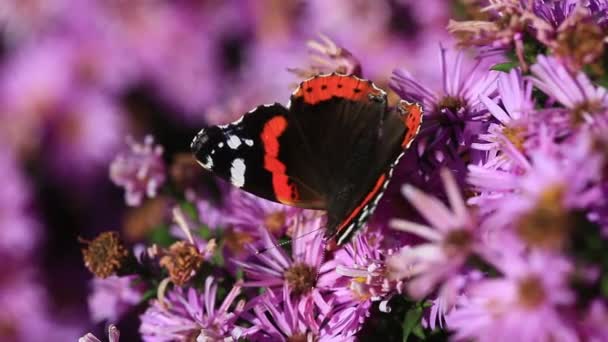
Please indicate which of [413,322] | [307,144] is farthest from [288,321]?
[307,144]

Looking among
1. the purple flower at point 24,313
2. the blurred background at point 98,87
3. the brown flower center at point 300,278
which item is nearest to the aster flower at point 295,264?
the brown flower center at point 300,278

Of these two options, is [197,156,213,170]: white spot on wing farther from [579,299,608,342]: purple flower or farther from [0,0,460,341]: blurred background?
[0,0,460,341]: blurred background

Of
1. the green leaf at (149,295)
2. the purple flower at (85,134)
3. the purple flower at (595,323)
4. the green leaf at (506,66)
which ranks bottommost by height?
the purple flower at (595,323)

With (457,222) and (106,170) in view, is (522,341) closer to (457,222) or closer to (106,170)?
(457,222)

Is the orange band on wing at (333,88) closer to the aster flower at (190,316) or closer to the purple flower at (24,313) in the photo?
the aster flower at (190,316)

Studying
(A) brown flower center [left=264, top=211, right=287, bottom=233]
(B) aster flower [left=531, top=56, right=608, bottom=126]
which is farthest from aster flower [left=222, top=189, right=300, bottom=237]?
(B) aster flower [left=531, top=56, right=608, bottom=126]

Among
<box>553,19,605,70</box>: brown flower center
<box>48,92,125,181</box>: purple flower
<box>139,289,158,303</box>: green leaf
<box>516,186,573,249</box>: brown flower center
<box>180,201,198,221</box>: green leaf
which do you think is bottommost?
<box>516,186,573,249</box>: brown flower center
